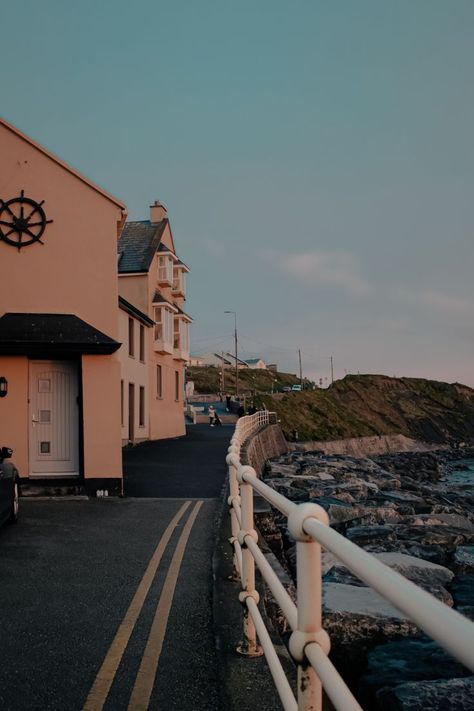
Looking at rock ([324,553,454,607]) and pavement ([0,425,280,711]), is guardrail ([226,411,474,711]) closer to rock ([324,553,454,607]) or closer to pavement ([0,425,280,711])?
pavement ([0,425,280,711])

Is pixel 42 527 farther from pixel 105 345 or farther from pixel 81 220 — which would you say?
pixel 81 220

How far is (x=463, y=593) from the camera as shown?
7.25 metres

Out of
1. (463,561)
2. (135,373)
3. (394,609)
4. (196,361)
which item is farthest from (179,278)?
(196,361)

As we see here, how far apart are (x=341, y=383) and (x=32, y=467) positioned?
8696 centimetres

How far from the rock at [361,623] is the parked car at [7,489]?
5.75 meters

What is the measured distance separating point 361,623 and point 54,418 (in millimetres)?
10684

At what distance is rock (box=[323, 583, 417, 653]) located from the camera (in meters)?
5.43

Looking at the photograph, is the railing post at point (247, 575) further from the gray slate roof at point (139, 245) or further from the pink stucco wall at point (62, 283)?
the gray slate roof at point (139, 245)

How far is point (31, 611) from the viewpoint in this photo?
6172mm

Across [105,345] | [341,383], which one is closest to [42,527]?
[105,345]

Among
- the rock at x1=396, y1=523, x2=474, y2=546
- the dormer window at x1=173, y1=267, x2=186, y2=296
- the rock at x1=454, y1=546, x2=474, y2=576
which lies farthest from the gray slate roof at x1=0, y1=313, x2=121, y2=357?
the dormer window at x1=173, y1=267, x2=186, y2=296

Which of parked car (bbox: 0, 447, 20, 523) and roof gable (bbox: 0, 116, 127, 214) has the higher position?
roof gable (bbox: 0, 116, 127, 214)

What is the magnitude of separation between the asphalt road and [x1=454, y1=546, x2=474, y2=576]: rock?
137 inches

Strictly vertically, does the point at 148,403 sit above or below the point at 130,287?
below
